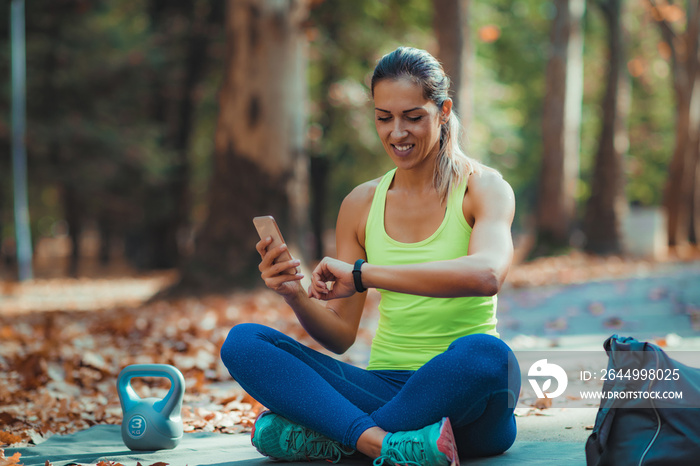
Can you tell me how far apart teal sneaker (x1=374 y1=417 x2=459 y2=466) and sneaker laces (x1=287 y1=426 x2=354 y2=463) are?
1.02 feet

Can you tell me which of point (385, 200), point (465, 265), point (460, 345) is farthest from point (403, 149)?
point (460, 345)

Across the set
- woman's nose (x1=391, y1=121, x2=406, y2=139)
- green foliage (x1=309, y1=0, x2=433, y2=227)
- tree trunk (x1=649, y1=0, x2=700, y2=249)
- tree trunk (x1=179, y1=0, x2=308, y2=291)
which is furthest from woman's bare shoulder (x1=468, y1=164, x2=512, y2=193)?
tree trunk (x1=649, y1=0, x2=700, y2=249)

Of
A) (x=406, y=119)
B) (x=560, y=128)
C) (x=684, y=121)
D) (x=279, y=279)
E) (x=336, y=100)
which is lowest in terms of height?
(x=279, y=279)

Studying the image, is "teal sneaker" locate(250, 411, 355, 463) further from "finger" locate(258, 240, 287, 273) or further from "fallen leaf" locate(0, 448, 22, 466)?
"fallen leaf" locate(0, 448, 22, 466)

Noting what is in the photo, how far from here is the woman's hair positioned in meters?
2.90

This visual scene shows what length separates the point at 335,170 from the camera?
21.9 m

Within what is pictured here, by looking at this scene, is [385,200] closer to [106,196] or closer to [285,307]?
[285,307]

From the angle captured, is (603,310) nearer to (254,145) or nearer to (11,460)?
(254,145)

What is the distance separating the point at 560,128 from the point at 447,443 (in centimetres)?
1464

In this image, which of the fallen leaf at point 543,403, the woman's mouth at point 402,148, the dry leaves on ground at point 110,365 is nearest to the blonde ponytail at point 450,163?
the woman's mouth at point 402,148

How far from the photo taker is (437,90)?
116 inches

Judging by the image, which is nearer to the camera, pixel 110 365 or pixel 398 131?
pixel 398 131

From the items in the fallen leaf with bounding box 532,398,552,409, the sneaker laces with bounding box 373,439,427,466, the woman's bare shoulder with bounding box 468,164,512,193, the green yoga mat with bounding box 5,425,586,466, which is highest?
the woman's bare shoulder with bounding box 468,164,512,193

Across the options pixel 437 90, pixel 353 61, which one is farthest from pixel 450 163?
pixel 353 61
